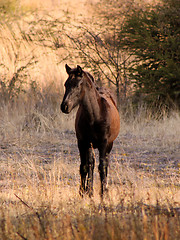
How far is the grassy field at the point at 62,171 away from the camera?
311 cm

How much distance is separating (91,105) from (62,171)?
2.02 metres

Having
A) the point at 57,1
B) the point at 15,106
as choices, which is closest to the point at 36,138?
the point at 15,106

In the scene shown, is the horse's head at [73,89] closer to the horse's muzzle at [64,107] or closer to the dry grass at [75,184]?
the horse's muzzle at [64,107]

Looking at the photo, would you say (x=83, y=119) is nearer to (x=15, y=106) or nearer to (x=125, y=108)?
(x=15, y=106)

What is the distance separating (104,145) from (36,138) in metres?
5.08

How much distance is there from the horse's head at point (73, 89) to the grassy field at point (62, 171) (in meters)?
0.85

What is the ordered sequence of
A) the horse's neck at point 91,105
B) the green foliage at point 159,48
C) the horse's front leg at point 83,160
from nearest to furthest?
the horse's neck at point 91,105 → the horse's front leg at point 83,160 → the green foliage at point 159,48

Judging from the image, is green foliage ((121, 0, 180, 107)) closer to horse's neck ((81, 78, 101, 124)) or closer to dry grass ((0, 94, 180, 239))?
dry grass ((0, 94, 180, 239))

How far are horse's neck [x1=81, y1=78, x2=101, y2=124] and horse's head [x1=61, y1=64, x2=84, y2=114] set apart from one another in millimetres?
186

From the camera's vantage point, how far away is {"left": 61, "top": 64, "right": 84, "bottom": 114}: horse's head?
399cm

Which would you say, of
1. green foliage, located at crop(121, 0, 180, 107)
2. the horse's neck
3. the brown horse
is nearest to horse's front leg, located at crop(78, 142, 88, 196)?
the brown horse

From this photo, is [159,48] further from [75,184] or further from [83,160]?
[83,160]

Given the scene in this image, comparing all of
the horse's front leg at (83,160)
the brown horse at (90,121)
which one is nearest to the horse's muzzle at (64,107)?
the brown horse at (90,121)

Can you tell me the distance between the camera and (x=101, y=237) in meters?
2.80
